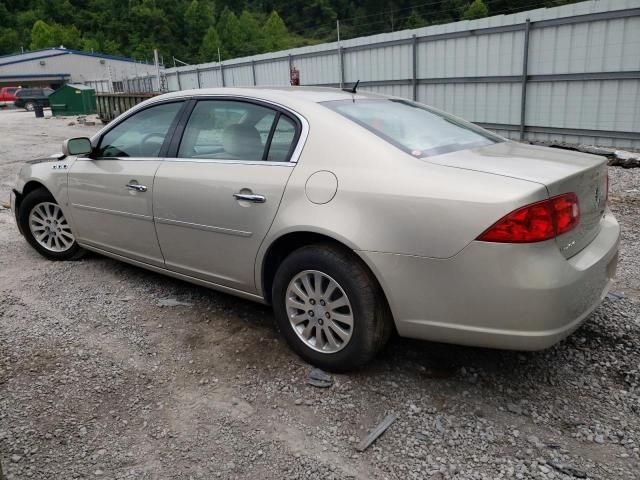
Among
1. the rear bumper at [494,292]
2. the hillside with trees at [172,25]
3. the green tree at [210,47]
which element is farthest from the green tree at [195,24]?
the rear bumper at [494,292]

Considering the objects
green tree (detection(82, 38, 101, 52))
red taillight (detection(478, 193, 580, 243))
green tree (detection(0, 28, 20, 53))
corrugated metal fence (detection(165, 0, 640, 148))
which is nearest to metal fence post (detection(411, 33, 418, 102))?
corrugated metal fence (detection(165, 0, 640, 148))

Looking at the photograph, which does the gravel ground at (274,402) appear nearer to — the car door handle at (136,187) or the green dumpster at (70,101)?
the car door handle at (136,187)

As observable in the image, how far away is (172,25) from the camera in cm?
10406

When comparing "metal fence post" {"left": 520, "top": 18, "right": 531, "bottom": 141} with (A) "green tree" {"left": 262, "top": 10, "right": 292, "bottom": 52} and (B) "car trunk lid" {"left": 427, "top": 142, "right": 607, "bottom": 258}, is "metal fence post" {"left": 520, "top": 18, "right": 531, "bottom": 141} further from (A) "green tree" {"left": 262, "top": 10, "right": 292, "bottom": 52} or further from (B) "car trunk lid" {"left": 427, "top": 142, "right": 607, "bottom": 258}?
(A) "green tree" {"left": 262, "top": 10, "right": 292, "bottom": 52}

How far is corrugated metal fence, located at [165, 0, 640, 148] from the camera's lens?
9828 millimetres

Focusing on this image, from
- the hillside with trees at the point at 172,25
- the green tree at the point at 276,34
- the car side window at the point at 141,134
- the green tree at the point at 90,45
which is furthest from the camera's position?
the green tree at the point at 90,45

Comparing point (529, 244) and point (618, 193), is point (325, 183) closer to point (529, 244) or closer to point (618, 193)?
point (529, 244)

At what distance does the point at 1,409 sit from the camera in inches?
113

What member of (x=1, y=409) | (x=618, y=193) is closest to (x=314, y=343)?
(x=1, y=409)

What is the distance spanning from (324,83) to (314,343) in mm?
14062

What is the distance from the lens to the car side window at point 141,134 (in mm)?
A: 4004

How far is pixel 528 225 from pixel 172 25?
112817 millimetres

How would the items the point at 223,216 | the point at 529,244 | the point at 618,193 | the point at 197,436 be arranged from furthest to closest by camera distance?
the point at 618,193, the point at 223,216, the point at 197,436, the point at 529,244

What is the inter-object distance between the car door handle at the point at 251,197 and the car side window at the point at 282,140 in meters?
0.24
